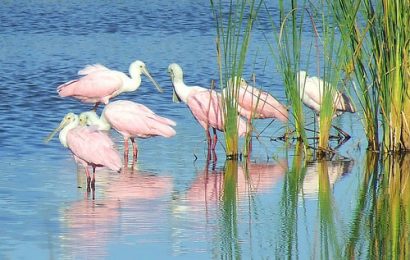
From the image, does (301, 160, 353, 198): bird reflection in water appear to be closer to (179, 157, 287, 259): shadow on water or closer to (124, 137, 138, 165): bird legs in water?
(179, 157, 287, 259): shadow on water

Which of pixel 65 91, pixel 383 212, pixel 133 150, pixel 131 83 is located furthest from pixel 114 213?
pixel 131 83

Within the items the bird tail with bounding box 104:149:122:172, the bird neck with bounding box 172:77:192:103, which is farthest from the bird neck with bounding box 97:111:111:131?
the bird tail with bounding box 104:149:122:172

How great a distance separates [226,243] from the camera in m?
7.66

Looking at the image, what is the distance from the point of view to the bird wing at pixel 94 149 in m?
10.0

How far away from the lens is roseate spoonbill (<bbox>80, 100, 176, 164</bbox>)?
11.9 metres

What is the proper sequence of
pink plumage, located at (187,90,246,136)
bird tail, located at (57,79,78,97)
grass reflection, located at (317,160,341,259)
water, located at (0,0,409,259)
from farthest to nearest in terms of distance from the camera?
bird tail, located at (57,79,78,97) → pink plumage, located at (187,90,246,136) → water, located at (0,0,409,259) → grass reflection, located at (317,160,341,259)

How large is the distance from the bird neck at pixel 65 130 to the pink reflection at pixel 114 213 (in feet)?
1.87

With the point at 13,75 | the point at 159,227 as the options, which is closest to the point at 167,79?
the point at 13,75

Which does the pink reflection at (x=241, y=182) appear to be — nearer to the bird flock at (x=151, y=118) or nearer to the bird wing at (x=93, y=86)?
the bird flock at (x=151, y=118)

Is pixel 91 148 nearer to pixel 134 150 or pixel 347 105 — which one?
pixel 134 150

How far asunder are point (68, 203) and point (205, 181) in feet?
4.74

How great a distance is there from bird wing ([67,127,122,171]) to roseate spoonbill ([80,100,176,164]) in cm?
123

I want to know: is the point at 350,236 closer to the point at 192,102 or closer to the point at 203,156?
the point at 203,156

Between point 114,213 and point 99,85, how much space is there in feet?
21.1
